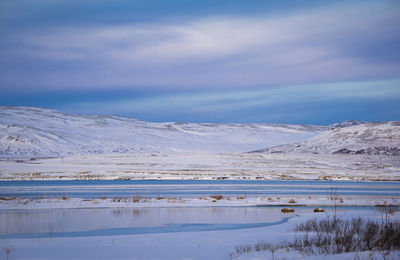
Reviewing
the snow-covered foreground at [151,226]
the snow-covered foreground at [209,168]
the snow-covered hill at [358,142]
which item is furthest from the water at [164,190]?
the snow-covered hill at [358,142]

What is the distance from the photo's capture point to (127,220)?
18469 millimetres

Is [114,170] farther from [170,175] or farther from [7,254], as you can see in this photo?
[7,254]

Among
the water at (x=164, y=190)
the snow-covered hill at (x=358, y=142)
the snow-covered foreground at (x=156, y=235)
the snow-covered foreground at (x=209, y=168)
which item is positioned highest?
the snow-covered hill at (x=358, y=142)

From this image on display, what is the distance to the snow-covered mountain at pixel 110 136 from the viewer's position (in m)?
101

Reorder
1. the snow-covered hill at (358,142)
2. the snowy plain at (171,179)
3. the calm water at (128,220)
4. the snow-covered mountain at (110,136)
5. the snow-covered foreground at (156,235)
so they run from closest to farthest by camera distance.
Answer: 1. the snow-covered foreground at (156,235)
2. the snowy plain at (171,179)
3. the calm water at (128,220)
4. the snow-covered hill at (358,142)
5. the snow-covered mountain at (110,136)

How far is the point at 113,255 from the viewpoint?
11984 millimetres

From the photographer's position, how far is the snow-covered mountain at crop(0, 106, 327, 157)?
101 m

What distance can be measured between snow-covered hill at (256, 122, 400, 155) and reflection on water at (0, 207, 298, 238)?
2577 inches

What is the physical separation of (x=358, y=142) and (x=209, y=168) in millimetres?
39799

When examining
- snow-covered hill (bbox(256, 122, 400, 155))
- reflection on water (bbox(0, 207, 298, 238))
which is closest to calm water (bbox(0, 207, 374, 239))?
reflection on water (bbox(0, 207, 298, 238))

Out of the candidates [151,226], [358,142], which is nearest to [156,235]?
[151,226]

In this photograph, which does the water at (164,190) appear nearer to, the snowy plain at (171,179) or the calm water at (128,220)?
the snowy plain at (171,179)

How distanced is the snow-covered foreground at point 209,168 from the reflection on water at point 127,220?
28.5m

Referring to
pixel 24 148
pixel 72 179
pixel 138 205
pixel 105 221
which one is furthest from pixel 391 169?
pixel 24 148
